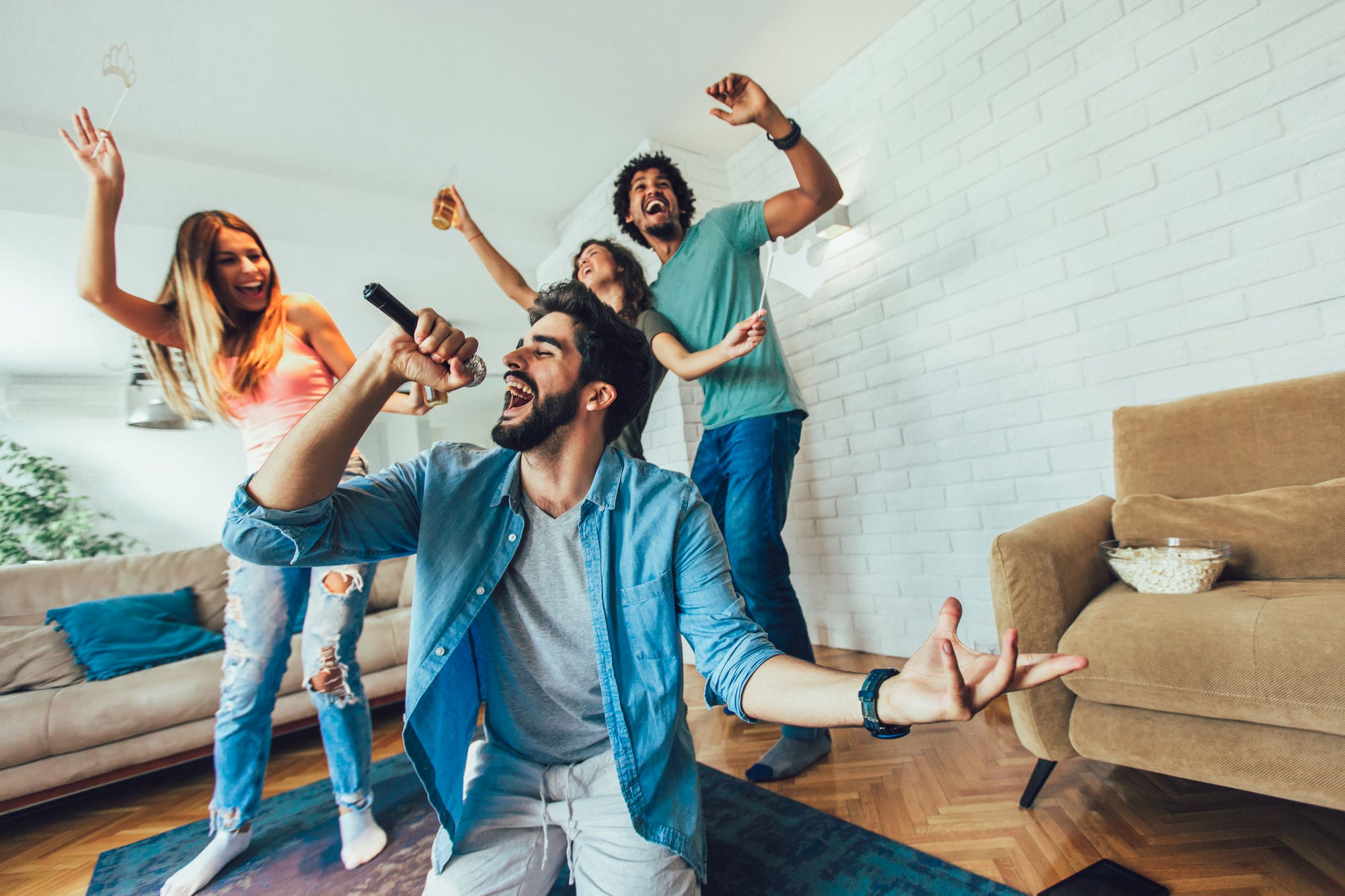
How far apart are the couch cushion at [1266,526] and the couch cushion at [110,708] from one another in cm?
248

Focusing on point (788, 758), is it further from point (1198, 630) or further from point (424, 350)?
point (424, 350)

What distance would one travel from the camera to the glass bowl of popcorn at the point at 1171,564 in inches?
53.6

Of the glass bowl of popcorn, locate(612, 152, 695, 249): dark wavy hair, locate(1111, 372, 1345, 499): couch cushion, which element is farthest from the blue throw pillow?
locate(1111, 372, 1345, 499): couch cushion

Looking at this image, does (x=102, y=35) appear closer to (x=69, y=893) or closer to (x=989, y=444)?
(x=69, y=893)

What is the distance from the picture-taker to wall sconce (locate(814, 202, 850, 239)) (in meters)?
2.75

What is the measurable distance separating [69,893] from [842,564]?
105 inches

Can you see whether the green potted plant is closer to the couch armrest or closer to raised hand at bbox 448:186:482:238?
raised hand at bbox 448:186:482:238

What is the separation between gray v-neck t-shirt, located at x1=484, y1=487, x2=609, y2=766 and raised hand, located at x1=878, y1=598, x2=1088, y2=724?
1.70 feet

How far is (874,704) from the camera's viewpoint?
0.67 metres

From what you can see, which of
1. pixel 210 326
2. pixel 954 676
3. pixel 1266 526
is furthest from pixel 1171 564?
pixel 210 326

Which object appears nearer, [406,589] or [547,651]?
[547,651]

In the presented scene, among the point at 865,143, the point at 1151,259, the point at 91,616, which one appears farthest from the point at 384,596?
the point at 1151,259

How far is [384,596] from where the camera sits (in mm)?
3311

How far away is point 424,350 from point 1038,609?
128cm
